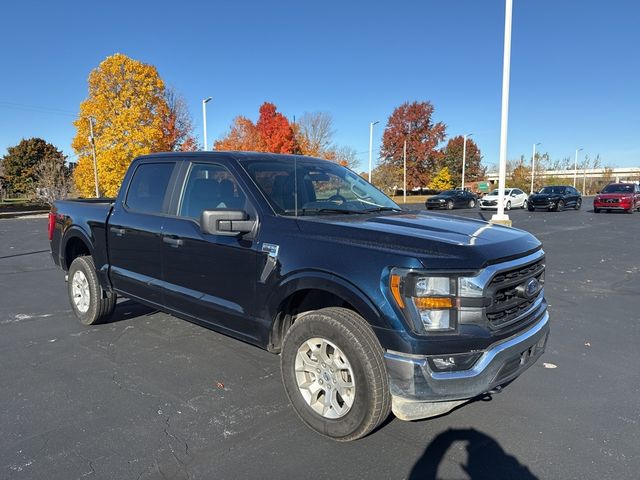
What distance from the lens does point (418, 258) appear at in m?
2.60

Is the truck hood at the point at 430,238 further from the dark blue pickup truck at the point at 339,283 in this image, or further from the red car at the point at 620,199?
the red car at the point at 620,199

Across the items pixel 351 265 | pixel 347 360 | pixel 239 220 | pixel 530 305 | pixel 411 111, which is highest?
pixel 411 111

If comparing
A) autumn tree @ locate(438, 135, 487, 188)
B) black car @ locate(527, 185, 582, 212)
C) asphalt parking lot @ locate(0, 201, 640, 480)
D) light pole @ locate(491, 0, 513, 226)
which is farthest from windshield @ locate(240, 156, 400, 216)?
autumn tree @ locate(438, 135, 487, 188)

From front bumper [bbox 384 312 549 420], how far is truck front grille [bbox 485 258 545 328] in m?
0.15

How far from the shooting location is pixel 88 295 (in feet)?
17.6

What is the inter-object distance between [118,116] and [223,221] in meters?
26.2

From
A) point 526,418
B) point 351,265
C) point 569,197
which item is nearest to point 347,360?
point 351,265

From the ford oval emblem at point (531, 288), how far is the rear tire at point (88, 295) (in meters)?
4.37

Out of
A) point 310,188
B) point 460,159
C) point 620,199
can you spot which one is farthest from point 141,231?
point 460,159

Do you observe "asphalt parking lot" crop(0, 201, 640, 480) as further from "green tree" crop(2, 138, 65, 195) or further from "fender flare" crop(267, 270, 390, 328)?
"green tree" crop(2, 138, 65, 195)

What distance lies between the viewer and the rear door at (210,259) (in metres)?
3.47

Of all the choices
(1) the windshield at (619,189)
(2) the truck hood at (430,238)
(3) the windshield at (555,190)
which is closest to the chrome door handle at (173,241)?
(2) the truck hood at (430,238)

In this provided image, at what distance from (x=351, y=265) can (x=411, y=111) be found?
2551 inches

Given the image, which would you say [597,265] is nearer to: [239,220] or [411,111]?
[239,220]
